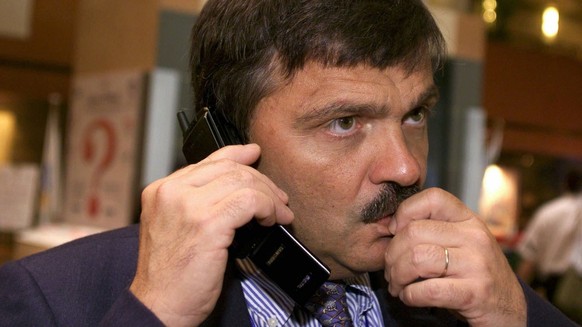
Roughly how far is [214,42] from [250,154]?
29cm

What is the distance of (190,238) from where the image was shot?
93 centimetres

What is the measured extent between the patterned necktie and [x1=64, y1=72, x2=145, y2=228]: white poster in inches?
47.1

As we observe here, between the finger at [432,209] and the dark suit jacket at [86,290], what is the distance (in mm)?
218

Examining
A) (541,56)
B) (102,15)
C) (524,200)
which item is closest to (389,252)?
(102,15)

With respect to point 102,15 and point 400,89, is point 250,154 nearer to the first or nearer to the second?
point 400,89

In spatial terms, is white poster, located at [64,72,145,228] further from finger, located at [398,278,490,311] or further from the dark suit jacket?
finger, located at [398,278,490,311]

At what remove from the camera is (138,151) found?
226 cm

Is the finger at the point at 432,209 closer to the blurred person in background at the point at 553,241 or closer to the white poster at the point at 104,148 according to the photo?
the white poster at the point at 104,148

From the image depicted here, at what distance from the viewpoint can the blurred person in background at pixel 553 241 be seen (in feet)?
14.4

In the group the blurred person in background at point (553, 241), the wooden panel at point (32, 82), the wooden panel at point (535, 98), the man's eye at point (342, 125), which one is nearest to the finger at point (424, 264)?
the man's eye at point (342, 125)

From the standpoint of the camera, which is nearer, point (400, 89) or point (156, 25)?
point (400, 89)

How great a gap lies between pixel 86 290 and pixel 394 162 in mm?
531

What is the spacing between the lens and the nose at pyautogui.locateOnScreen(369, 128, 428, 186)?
1074 millimetres

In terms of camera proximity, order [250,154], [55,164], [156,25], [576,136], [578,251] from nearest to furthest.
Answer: [250,154] < [156,25] < [55,164] < [578,251] < [576,136]
